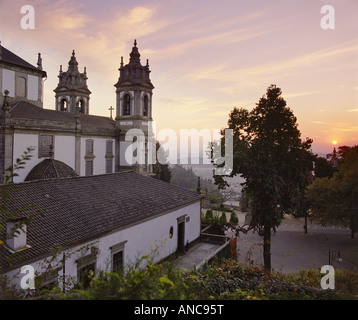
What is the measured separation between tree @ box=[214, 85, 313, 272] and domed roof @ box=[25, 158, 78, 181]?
44.3 feet

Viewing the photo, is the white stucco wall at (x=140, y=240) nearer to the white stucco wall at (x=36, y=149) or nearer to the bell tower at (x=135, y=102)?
the white stucco wall at (x=36, y=149)

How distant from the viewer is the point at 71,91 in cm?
4259

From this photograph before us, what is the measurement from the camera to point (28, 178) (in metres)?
22.6

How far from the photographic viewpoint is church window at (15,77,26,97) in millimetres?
29552

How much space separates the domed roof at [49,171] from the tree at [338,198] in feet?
72.5

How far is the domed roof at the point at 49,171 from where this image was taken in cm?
2147

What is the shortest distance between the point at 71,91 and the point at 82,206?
113ft

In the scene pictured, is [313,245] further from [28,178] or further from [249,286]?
[28,178]

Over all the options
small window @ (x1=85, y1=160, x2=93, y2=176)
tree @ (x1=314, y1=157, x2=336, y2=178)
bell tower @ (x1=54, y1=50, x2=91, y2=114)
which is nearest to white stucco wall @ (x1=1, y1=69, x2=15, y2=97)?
small window @ (x1=85, y1=160, x2=93, y2=176)

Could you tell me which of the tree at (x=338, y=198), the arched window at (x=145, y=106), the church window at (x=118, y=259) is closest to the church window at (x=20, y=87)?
the arched window at (x=145, y=106)

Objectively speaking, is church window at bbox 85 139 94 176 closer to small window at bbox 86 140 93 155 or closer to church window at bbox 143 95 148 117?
small window at bbox 86 140 93 155

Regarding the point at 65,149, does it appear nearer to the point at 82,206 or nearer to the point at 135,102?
the point at 135,102

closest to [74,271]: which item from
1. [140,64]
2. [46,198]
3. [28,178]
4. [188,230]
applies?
[46,198]
